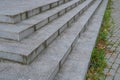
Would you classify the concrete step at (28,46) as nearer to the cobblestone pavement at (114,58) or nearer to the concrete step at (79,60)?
the concrete step at (79,60)

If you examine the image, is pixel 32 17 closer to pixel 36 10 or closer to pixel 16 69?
pixel 36 10

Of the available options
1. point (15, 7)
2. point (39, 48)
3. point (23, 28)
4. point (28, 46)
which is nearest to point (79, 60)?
point (39, 48)

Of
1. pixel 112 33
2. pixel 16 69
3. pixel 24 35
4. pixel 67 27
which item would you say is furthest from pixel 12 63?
pixel 112 33

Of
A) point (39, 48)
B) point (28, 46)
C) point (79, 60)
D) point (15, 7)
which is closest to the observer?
point (28, 46)

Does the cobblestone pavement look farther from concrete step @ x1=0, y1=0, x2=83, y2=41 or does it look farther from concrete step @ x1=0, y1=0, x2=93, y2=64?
concrete step @ x1=0, y1=0, x2=83, y2=41

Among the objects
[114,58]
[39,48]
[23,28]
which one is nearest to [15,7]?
[23,28]

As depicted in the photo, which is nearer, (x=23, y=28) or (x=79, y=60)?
(x=23, y=28)

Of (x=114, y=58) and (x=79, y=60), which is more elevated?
(x=79, y=60)

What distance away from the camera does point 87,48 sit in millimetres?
3676

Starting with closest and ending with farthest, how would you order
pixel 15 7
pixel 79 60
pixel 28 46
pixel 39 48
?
pixel 28 46 < pixel 39 48 < pixel 79 60 < pixel 15 7

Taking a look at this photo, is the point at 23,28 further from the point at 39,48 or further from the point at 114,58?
the point at 114,58

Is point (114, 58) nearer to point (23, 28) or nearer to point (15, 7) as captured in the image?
point (23, 28)

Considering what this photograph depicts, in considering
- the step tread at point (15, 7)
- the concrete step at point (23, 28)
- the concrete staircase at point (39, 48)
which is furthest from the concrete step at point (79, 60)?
the step tread at point (15, 7)

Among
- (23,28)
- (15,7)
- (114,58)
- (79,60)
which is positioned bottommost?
(114,58)
